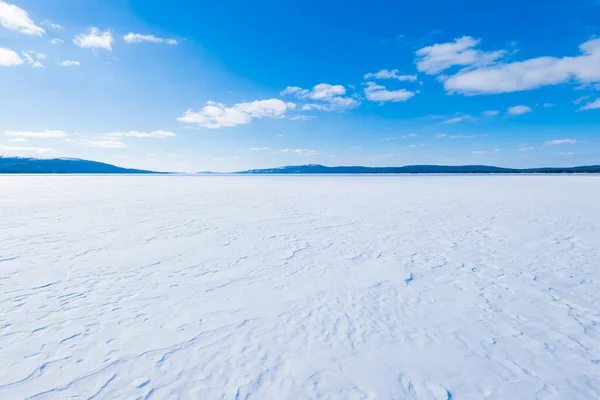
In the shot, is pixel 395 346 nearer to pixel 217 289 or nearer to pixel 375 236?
pixel 217 289

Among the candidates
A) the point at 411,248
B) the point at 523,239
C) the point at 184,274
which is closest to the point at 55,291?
the point at 184,274

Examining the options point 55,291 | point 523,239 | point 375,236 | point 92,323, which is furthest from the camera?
point 375,236

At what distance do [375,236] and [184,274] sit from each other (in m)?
5.14

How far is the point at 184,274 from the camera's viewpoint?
225 inches

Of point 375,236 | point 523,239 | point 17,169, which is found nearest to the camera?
point 523,239

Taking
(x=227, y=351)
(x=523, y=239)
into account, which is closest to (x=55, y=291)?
(x=227, y=351)

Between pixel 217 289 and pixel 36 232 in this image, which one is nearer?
pixel 217 289

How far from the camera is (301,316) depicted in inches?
167

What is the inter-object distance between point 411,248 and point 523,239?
3193 mm

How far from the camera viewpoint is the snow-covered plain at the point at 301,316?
2.96 metres

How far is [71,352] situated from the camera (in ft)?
11.1

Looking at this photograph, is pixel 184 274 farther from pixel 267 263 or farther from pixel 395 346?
pixel 395 346

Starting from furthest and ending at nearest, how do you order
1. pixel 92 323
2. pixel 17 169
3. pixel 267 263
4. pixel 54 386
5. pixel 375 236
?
pixel 17 169, pixel 375 236, pixel 267 263, pixel 92 323, pixel 54 386

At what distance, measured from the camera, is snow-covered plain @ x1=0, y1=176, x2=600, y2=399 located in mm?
2961
